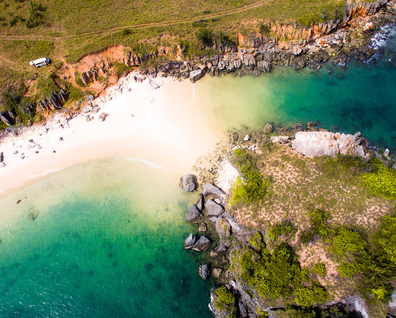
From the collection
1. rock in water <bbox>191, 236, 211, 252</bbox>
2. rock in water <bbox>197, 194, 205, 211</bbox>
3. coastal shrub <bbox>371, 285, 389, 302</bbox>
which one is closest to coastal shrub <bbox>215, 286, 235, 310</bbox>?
rock in water <bbox>191, 236, 211, 252</bbox>

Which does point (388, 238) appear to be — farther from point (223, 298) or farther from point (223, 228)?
point (223, 298)

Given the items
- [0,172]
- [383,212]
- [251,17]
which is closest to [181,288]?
[383,212]

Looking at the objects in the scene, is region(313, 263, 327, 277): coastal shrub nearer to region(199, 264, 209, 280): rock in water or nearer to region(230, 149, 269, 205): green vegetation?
region(230, 149, 269, 205): green vegetation

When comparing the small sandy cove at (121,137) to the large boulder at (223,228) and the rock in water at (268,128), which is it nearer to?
the rock in water at (268,128)

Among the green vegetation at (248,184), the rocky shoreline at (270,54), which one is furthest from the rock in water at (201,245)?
the rocky shoreline at (270,54)

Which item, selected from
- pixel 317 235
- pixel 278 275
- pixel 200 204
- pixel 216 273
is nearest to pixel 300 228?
pixel 317 235

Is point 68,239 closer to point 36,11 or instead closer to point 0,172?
point 0,172
